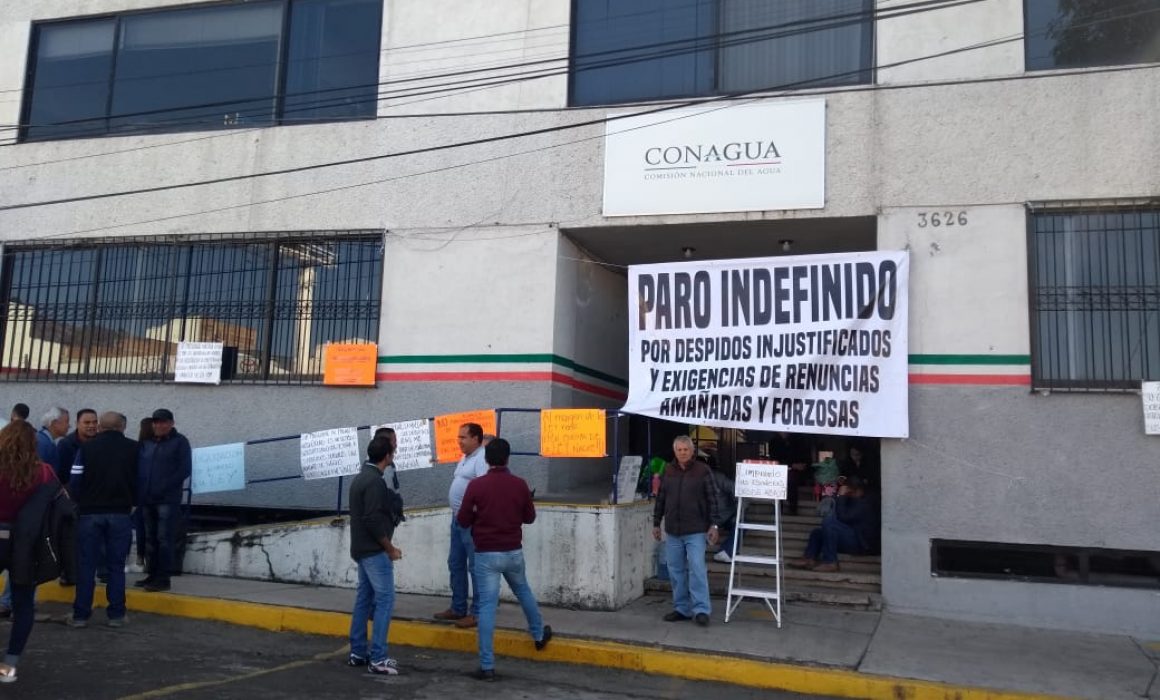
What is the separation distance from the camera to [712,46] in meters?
10.8

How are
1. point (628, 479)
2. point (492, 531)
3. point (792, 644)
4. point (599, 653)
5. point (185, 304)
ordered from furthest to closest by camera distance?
point (185, 304)
point (628, 479)
point (792, 644)
point (599, 653)
point (492, 531)

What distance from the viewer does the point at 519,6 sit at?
451 inches

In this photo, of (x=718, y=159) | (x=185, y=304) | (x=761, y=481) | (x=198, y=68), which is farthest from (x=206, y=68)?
(x=761, y=481)

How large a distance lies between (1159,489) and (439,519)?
6914mm

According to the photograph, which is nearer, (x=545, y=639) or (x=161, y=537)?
(x=545, y=639)

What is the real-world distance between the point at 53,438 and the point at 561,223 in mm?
5805

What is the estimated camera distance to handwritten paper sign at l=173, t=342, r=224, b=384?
39.1 ft

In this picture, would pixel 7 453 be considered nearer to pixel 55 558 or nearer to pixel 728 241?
pixel 55 558

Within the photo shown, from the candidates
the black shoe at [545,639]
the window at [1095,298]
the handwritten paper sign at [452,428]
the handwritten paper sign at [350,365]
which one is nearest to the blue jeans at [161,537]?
the handwritten paper sign at [350,365]

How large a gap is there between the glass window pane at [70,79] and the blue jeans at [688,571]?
33.3ft

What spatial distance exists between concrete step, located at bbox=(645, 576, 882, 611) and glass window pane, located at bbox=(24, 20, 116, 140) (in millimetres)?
9995

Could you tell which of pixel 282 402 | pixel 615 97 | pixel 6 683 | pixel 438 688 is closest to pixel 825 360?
pixel 615 97

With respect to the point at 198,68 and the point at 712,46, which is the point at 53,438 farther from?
Answer: the point at 712,46

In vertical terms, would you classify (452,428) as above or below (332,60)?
below
